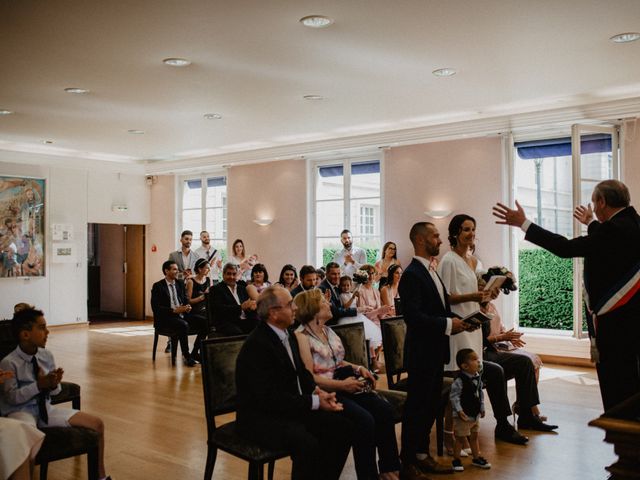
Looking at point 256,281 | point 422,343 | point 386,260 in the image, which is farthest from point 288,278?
point 422,343

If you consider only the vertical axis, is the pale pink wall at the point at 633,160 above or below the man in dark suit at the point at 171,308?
above

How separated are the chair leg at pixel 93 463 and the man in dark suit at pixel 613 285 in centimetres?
263

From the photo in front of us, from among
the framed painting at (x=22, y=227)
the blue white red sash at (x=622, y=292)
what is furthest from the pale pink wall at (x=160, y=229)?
the blue white red sash at (x=622, y=292)

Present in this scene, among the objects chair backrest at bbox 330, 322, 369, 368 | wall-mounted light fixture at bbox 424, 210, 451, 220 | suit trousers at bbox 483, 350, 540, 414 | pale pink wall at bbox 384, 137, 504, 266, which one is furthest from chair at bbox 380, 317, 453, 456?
wall-mounted light fixture at bbox 424, 210, 451, 220

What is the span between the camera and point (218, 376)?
3455mm

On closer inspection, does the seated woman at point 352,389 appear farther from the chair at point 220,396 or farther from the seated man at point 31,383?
the seated man at point 31,383

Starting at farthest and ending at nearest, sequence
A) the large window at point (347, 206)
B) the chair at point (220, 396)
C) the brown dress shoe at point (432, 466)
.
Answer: the large window at point (347, 206), the brown dress shoe at point (432, 466), the chair at point (220, 396)

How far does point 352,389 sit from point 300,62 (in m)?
3.67

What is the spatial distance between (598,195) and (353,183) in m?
7.64

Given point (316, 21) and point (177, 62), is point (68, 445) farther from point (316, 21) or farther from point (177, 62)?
point (177, 62)

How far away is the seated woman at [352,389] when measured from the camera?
3.34m

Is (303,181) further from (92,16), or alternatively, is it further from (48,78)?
(92,16)

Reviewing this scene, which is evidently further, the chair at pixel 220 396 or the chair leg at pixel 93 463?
the chair leg at pixel 93 463

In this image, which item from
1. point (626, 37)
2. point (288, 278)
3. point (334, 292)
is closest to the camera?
point (626, 37)
